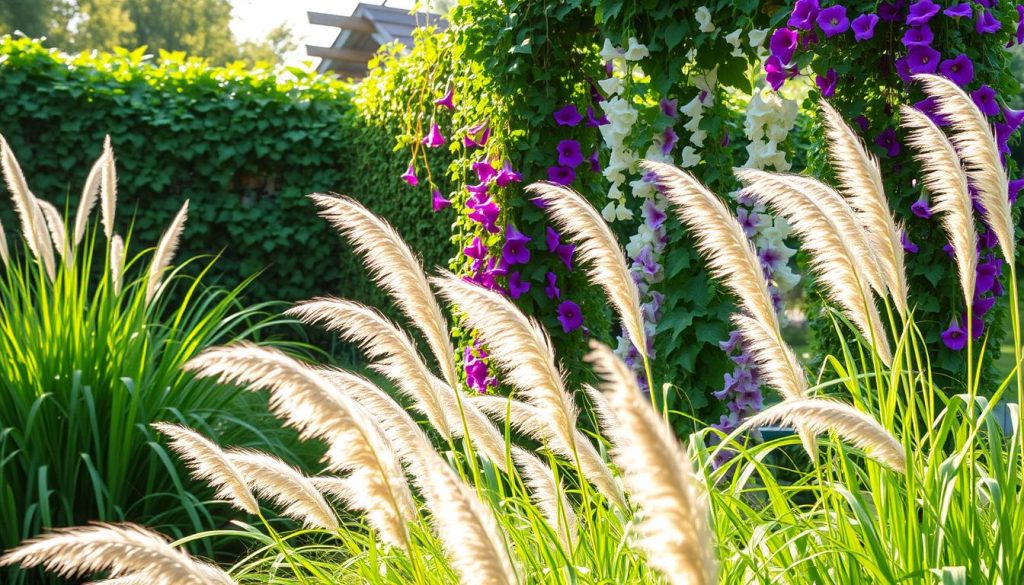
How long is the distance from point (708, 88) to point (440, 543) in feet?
6.16

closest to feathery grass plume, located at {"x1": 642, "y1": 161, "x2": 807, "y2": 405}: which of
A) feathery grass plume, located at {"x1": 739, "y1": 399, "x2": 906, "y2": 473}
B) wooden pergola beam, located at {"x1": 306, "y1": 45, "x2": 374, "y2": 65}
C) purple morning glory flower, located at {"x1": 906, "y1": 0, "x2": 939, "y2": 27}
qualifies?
feathery grass plume, located at {"x1": 739, "y1": 399, "x2": 906, "y2": 473}

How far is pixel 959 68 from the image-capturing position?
2.42 metres

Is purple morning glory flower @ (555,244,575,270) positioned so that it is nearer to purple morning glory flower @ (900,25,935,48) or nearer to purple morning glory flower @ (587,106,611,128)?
purple morning glory flower @ (587,106,611,128)

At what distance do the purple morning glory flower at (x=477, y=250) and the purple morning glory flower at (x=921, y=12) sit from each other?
1.85 meters

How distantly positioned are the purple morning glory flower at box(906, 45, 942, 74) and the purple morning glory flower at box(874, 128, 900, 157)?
0.69ft

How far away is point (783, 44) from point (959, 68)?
0.45 m

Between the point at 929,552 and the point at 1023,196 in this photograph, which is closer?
the point at 929,552

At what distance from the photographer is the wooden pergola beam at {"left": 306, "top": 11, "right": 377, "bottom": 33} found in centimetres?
1135

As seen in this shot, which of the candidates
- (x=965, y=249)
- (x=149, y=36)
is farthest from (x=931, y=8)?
(x=149, y=36)

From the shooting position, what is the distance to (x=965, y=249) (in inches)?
52.4

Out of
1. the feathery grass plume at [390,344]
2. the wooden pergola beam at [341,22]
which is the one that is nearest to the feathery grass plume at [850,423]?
the feathery grass plume at [390,344]

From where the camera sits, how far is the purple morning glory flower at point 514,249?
12.0ft

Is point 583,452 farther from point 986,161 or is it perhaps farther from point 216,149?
point 216,149

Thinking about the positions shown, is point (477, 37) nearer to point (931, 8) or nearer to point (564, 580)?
point (931, 8)
